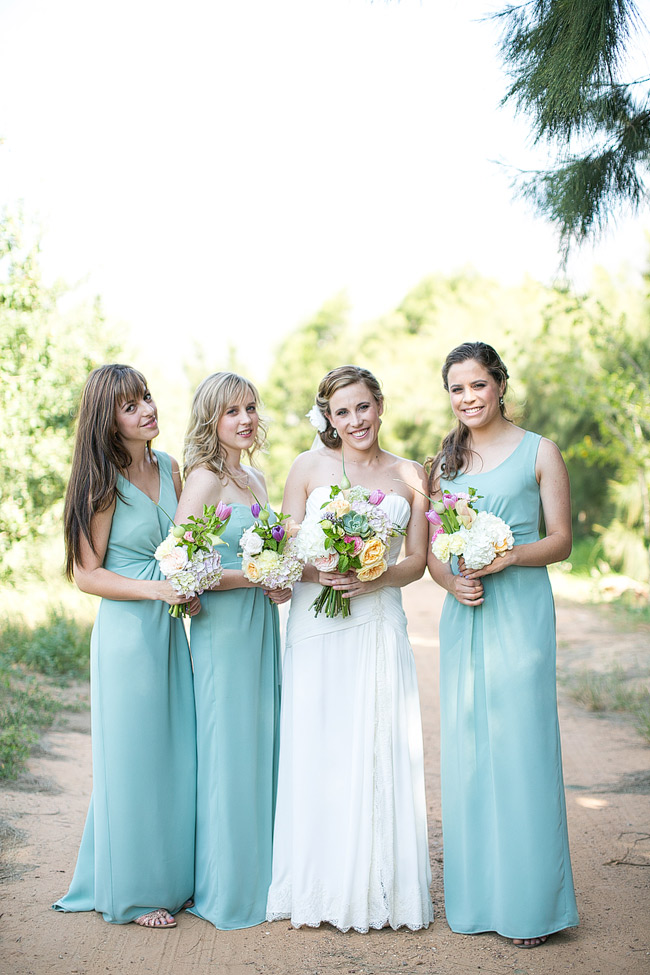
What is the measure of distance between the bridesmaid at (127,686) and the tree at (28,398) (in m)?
6.49

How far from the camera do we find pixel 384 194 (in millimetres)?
36062

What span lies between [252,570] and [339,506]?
0.48 meters

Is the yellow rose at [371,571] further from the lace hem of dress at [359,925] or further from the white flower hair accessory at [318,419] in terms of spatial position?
the lace hem of dress at [359,925]

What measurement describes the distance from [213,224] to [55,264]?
37558mm

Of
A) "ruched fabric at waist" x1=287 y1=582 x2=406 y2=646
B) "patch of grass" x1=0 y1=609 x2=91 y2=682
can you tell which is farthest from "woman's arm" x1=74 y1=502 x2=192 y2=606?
"patch of grass" x1=0 y1=609 x2=91 y2=682

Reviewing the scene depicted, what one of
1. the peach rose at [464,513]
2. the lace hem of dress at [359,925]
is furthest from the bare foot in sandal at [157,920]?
the peach rose at [464,513]

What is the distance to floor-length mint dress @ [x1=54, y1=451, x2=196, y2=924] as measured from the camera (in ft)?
13.2

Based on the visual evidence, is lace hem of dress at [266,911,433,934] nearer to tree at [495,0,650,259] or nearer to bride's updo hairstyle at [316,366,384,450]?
bride's updo hairstyle at [316,366,384,450]

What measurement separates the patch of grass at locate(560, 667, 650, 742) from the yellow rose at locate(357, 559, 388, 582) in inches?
187

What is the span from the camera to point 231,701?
411 centimetres

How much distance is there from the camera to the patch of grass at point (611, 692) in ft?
26.8

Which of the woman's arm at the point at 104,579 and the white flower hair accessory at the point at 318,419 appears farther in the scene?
the white flower hair accessory at the point at 318,419

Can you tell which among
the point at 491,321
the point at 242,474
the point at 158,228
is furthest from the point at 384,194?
the point at 242,474

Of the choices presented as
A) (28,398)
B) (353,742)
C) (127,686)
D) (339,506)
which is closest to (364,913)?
(353,742)
